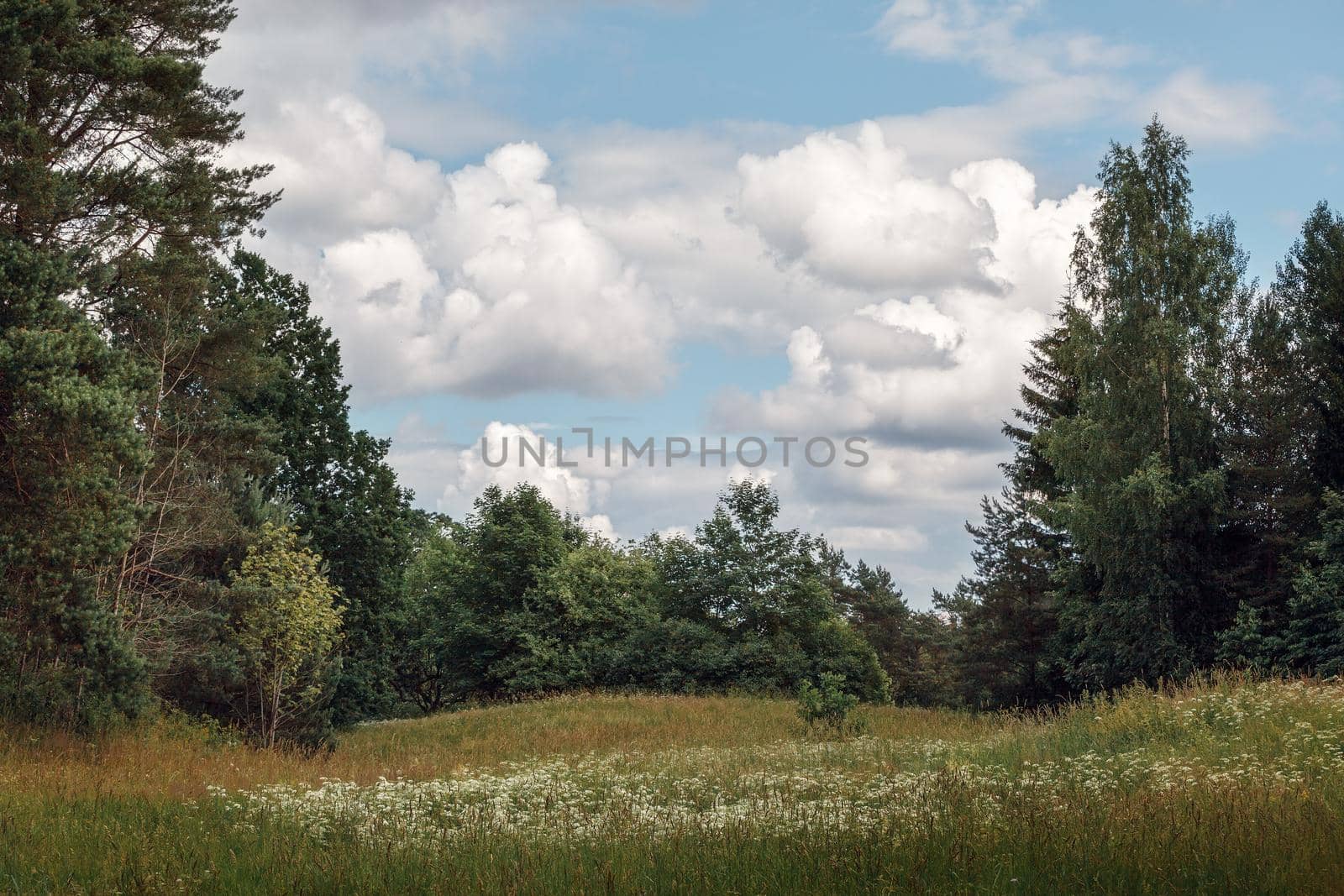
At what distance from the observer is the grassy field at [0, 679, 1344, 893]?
6.29m

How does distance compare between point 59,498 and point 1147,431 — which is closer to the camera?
point 59,498

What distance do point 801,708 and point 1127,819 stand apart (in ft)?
50.3

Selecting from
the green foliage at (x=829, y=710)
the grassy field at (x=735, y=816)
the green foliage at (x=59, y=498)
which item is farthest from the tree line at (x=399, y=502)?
the green foliage at (x=829, y=710)

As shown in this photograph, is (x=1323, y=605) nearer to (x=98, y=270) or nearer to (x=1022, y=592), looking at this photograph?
(x=1022, y=592)

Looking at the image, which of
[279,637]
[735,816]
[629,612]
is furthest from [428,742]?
[629,612]

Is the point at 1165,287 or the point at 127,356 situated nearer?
the point at 127,356

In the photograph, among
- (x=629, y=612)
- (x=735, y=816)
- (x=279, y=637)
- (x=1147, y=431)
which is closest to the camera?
(x=735, y=816)

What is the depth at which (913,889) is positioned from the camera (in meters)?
5.95

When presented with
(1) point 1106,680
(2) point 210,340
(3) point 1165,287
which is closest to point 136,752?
(2) point 210,340

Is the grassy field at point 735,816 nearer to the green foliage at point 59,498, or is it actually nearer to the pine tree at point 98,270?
the green foliage at point 59,498

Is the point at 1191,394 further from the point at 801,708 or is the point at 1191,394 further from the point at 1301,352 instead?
the point at 801,708

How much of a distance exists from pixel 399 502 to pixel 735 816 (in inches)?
1151

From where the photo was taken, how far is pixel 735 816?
28.5ft

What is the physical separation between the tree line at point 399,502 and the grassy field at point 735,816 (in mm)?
3812
